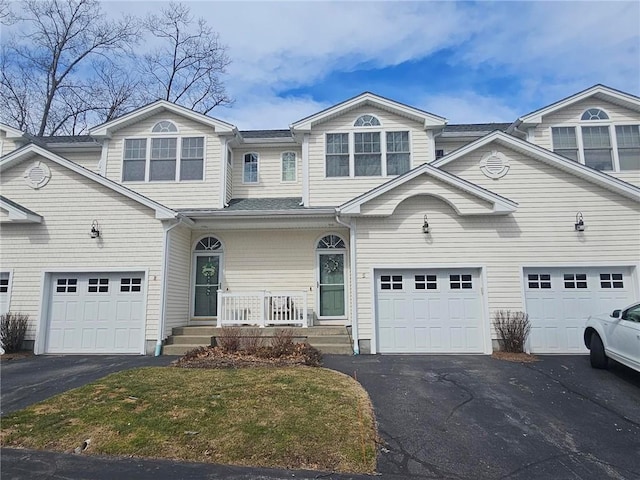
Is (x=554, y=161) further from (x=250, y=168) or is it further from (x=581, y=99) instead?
(x=250, y=168)

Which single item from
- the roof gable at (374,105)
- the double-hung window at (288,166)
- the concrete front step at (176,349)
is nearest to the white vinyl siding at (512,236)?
the roof gable at (374,105)

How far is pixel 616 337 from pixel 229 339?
808 cm

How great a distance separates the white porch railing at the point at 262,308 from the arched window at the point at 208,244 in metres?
1.97

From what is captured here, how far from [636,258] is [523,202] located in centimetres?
300

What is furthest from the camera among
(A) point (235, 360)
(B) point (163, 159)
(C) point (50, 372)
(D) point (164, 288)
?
(B) point (163, 159)

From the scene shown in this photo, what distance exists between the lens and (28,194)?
1105cm

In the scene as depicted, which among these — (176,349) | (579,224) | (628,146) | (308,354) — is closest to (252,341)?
(308,354)

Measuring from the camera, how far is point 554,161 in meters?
10.3

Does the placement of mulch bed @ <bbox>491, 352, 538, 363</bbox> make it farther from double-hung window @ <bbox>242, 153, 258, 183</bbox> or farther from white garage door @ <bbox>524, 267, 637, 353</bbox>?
double-hung window @ <bbox>242, 153, 258, 183</bbox>

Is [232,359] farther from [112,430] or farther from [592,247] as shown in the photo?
[592,247]

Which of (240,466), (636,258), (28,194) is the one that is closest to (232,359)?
(240,466)

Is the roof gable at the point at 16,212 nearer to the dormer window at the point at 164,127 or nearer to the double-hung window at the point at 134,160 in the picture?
the double-hung window at the point at 134,160

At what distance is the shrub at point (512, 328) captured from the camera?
31.7ft

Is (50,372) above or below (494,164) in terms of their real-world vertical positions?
below
